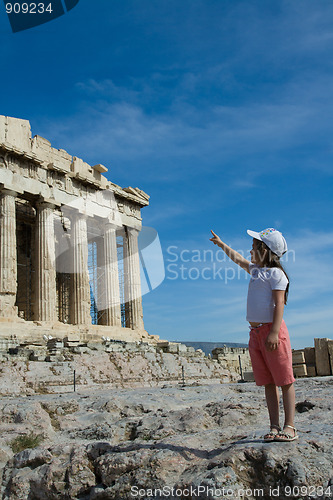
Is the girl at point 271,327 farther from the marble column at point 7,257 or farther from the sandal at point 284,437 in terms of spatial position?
the marble column at point 7,257

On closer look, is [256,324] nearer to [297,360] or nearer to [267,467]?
[267,467]

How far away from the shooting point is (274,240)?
167 inches

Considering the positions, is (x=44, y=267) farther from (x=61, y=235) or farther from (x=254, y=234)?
(x=254, y=234)

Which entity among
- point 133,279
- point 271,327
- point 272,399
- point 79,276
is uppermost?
point 133,279

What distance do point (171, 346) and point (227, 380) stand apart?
315 centimetres

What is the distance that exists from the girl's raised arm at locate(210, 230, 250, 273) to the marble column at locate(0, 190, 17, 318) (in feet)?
58.7

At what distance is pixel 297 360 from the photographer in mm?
13922

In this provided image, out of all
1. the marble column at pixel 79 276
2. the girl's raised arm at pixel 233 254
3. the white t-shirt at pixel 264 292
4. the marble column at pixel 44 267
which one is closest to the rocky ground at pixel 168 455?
the white t-shirt at pixel 264 292

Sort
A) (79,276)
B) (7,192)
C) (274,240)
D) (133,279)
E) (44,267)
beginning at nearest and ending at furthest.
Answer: (274,240) < (7,192) < (44,267) < (79,276) < (133,279)

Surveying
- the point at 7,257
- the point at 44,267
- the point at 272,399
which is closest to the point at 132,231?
the point at 44,267

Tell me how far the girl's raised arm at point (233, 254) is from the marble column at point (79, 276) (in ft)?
69.8

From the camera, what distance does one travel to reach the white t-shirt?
4059 millimetres

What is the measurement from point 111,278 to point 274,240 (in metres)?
25.2

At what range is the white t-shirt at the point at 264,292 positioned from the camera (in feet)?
13.3
